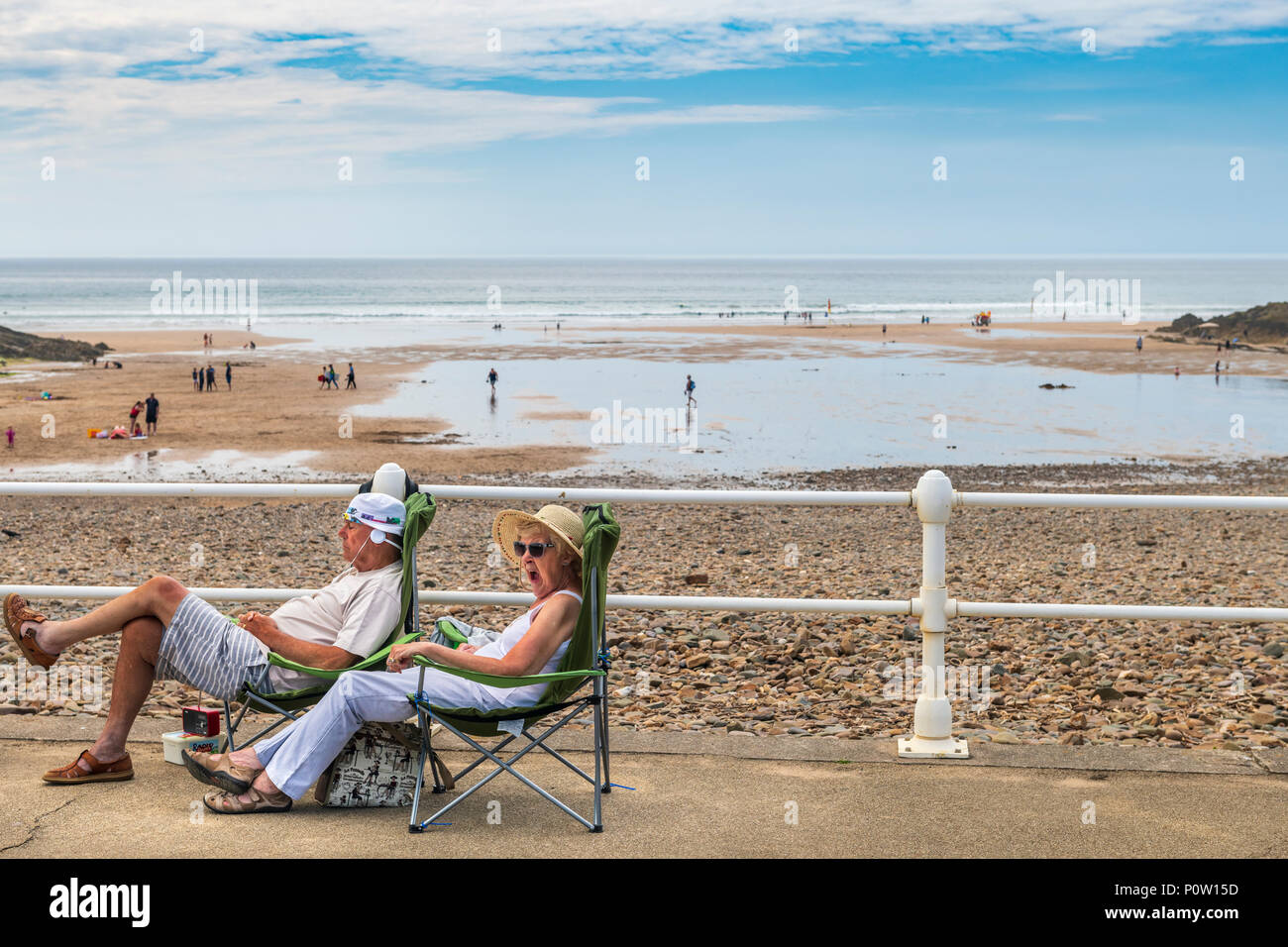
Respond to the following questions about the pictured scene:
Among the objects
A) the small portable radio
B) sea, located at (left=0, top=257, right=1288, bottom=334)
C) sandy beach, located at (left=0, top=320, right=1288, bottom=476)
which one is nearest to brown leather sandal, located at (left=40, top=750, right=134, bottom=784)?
the small portable radio

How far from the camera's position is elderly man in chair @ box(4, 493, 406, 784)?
4.33 meters

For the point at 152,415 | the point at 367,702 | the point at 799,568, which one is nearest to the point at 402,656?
the point at 367,702

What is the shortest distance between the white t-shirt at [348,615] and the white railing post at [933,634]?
1934 mm

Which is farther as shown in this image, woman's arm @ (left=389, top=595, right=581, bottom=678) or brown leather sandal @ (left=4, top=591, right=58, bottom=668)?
brown leather sandal @ (left=4, top=591, right=58, bottom=668)

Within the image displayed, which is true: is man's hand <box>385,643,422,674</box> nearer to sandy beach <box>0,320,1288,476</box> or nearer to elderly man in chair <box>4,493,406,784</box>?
elderly man in chair <box>4,493,406,784</box>

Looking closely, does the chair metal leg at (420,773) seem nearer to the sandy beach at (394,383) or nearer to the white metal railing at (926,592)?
the white metal railing at (926,592)

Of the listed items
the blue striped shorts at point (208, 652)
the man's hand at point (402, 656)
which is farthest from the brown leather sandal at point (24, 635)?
the man's hand at point (402, 656)

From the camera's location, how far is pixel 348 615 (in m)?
4.54

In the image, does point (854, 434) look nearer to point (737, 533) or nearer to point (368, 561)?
point (737, 533)

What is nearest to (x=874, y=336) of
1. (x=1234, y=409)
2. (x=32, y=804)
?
(x=1234, y=409)

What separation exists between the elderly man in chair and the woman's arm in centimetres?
32

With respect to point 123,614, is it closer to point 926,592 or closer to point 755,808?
point 755,808

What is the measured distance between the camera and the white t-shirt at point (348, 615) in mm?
4426

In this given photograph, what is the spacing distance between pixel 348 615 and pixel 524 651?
74 centimetres
